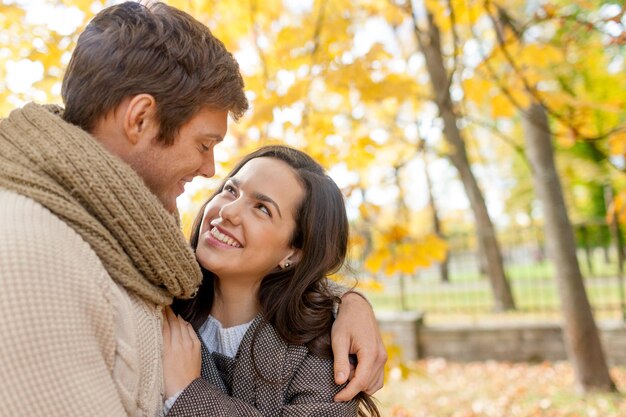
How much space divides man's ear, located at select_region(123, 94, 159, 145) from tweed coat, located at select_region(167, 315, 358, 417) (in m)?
0.66

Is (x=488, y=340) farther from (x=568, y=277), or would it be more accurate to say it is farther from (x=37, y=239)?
(x=37, y=239)

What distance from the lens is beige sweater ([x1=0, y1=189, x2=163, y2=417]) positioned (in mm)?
1062

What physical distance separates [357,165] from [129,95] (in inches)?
119

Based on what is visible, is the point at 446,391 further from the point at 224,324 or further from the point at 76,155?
the point at 76,155

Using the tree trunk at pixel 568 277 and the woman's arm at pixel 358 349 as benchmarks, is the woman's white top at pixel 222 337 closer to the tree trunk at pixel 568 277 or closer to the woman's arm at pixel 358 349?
the woman's arm at pixel 358 349

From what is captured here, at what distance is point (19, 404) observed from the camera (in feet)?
3.49

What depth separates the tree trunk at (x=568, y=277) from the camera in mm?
5738

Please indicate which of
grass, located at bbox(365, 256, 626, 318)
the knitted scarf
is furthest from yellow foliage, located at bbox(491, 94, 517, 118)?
grass, located at bbox(365, 256, 626, 318)

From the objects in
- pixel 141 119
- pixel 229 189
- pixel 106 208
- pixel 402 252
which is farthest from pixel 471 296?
pixel 106 208

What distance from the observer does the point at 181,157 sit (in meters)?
1.58

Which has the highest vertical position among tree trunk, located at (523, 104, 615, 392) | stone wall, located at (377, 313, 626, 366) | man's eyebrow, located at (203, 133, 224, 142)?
man's eyebrow, located at (203, 133, 224, 142)

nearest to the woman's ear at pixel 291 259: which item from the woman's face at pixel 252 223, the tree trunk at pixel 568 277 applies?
the woman's face at pixel 252 223

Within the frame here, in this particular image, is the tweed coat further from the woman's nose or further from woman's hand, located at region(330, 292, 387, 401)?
the woman's nose

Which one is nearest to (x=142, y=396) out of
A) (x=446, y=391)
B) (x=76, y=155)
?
(x=76, y=155)
